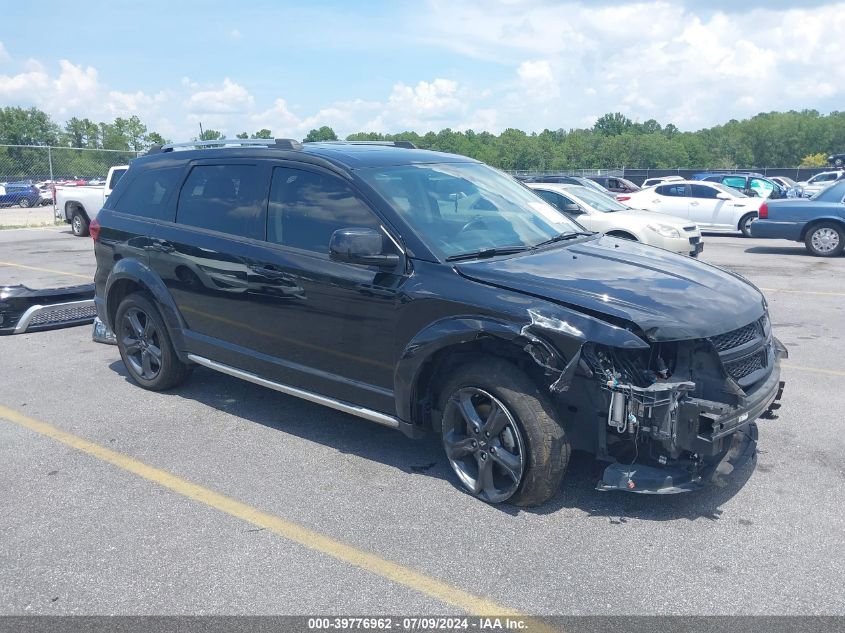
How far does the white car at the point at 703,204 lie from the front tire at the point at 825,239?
16.2 ft

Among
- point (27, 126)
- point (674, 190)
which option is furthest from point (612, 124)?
point (674, 190)

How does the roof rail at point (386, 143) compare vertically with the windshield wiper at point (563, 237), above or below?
above

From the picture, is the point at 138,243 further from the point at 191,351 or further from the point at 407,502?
the point at 407,502

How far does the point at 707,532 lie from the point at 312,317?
2.53 metres

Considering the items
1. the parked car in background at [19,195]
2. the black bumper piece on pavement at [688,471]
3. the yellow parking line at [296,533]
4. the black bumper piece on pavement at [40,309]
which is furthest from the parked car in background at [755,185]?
the parked car in background at [19,195]

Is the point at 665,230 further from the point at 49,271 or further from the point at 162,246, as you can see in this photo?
the point at 49,271

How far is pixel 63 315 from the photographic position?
331 inches

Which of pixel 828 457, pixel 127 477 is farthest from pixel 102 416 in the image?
pixel 828 457

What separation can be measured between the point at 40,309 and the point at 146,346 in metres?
2.83

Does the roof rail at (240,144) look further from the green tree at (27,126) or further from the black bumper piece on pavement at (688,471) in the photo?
the green tree at (27,126)

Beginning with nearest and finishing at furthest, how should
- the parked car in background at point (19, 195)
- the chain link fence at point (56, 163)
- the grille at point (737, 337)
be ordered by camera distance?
the grille at point (737, 337), the chain link fence at point (56, 163), the parked car in background at point (19, 195)

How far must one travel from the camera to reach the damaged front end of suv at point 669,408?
3.58 meters

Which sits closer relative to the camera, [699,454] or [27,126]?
[699,454]

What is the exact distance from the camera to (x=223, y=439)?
5094mm
